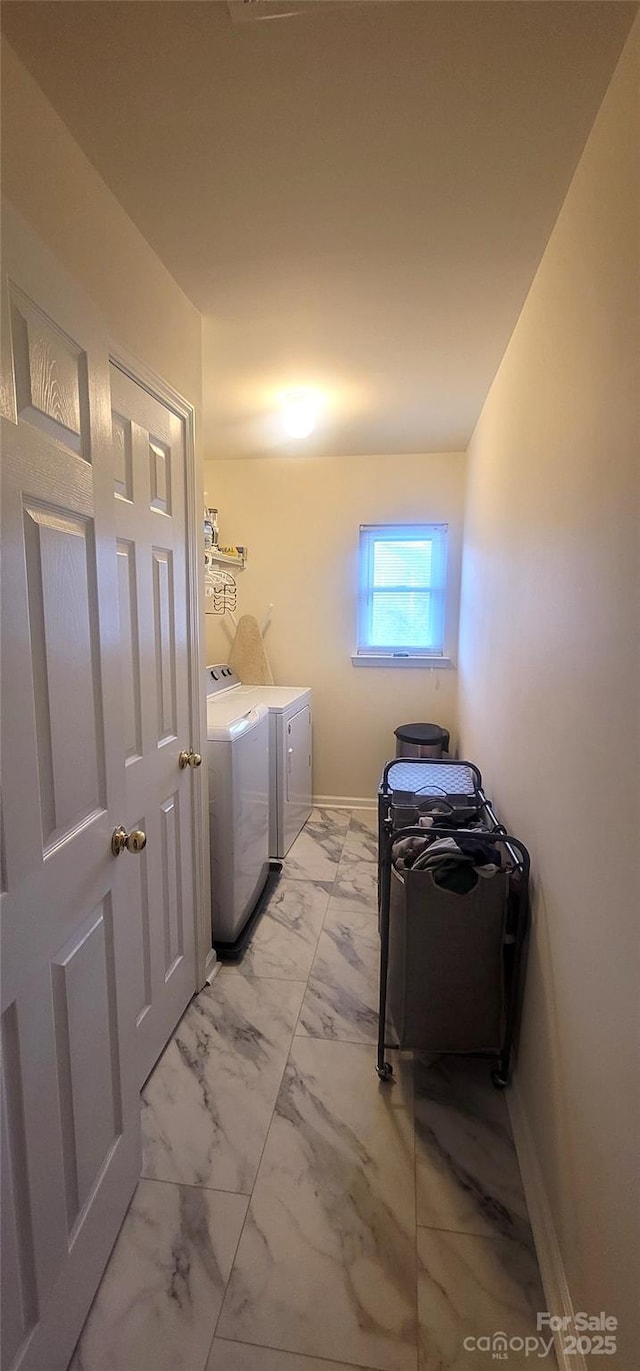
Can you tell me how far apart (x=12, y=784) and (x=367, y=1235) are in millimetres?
1283

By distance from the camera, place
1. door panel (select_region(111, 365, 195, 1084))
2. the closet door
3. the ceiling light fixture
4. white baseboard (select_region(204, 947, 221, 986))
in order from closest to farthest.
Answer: the closet door → door panel (select_region(111, 365, 195, 1084)) → white baseboard (select_region(204, 947, 221, 986)) → the ceiling light fixture

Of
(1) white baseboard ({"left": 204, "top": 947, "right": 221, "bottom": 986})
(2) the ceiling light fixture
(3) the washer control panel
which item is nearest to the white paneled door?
(1) white baseboard ({"left": 204, "top": 947, "right": 221, "bottom": 986})

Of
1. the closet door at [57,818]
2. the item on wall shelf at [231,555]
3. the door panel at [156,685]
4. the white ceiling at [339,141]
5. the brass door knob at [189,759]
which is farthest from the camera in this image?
the item on wall shelf at [231,555]

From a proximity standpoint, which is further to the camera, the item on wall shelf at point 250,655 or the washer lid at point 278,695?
the item on wall shelf at point 250,655

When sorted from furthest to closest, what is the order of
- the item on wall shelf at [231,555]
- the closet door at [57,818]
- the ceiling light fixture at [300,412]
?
the item on wall shelf at [231,555] → the ceiling light fixture at [300,412] → the closet door at [57,818]

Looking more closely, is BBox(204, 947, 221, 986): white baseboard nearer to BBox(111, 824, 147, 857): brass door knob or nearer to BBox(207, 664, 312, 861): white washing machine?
BBox(207, 664, 312, 861): white washing machine

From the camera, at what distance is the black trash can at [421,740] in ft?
10.4

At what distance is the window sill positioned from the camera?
3.47m

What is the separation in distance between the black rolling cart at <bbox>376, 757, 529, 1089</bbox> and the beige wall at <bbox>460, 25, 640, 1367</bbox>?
75mm

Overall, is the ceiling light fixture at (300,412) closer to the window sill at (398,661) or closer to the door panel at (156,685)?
the door panel at (156,685)

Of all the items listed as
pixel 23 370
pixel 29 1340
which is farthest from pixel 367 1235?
pixel 23 370

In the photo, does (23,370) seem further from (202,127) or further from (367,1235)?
(367,1235)

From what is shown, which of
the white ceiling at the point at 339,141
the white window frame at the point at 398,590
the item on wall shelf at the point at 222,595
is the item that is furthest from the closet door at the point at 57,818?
the white window frame at the point at 398,590

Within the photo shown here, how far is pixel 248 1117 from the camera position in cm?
146
